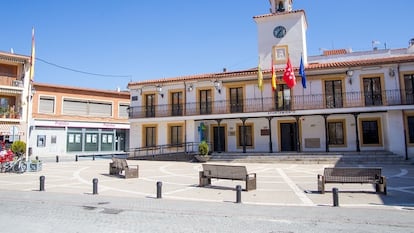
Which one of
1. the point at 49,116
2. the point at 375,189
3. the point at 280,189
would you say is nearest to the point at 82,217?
the point at 280,189

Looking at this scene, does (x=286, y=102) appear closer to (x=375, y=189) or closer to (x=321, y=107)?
(x=321, y=107)

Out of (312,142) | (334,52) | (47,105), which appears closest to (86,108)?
(47,105)

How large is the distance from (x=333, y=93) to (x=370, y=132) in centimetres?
362

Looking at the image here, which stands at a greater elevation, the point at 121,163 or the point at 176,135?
the point at 176,135

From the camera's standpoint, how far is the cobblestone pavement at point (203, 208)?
20.5 ft

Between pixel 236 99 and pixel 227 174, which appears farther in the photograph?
pixel 236 99

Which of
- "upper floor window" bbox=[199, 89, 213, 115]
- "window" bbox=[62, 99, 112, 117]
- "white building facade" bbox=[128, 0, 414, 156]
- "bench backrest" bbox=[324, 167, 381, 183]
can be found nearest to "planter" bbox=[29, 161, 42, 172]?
"white building facade" bbox=[128, 0, 414, 156]

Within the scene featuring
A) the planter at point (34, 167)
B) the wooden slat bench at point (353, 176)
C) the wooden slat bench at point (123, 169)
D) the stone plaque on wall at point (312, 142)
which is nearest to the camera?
the wooden slat bench at point (353, 176)

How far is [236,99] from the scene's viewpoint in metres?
24.5

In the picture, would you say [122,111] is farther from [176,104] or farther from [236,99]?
[236,99]

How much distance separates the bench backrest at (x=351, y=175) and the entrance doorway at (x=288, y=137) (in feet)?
43.9

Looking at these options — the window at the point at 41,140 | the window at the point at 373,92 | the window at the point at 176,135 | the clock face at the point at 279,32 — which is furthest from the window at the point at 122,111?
the window at the point at 373,92

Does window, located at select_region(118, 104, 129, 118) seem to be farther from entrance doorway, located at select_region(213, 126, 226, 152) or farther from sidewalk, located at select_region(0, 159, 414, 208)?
sidewalk, located at select_region(0, 159, 414, 208)

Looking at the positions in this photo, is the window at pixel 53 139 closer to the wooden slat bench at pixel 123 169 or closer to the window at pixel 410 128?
the wooden slat bench at pixel 123 169
